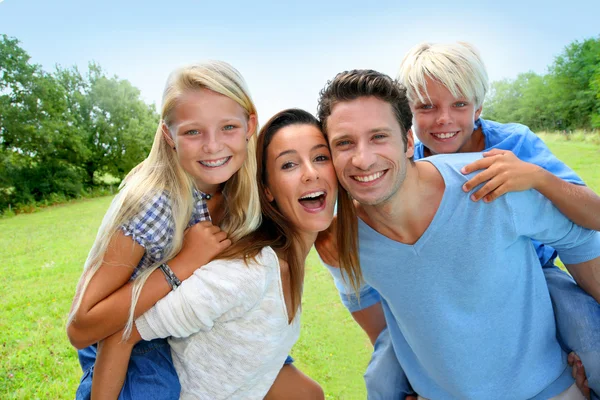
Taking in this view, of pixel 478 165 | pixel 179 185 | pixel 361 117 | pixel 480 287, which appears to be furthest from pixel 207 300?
pixel 478 165

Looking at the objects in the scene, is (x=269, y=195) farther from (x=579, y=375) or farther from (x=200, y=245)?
(x=579, y=375)

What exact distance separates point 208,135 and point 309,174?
0.47 metres

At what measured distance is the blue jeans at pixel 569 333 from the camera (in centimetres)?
179

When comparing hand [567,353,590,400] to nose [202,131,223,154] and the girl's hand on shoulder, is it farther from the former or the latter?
nose [202,131,223,154]

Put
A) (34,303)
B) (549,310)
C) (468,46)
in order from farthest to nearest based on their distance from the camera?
(34,303) < (468,46) < (549,310)

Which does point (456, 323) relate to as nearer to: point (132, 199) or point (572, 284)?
point (572, 284)

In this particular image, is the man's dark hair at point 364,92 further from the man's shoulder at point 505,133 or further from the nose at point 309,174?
the man's shoulder at point 505,133

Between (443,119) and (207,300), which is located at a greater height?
(443,119)

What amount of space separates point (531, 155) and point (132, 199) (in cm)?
184

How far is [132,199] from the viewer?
5.68 ft

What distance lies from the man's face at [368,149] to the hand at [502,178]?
11.6 inches

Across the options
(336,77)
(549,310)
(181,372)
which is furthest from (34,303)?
(549,310)

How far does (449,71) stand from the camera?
2232mm

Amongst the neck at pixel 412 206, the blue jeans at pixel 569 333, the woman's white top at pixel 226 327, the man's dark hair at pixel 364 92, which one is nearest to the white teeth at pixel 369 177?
the neck at pixel 412 206
